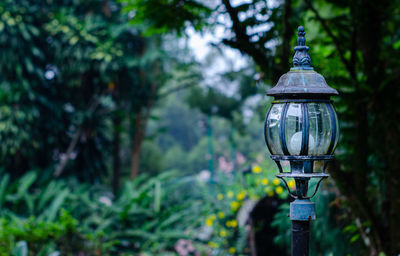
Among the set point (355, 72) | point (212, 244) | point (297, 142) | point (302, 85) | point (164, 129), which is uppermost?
point (164, 129)

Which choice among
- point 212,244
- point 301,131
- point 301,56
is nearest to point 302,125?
point 301,131

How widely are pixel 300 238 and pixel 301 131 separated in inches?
15.2

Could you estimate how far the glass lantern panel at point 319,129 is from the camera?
148 cm

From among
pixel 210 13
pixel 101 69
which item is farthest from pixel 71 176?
pixel 210 13

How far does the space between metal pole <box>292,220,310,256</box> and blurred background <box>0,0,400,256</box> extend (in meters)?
0.74

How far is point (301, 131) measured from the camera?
1.46 meters

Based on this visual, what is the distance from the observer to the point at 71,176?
809 cm

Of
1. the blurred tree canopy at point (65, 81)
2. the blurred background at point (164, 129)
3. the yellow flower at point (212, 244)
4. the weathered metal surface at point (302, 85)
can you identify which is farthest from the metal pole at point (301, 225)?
the blurred tree canopy at point (65, 81)

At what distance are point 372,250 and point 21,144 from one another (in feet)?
21.2

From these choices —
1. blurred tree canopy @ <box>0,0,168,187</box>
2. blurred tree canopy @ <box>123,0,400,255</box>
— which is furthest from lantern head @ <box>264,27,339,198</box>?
blurred tree canopy @ <box>0,0,168,187</box>

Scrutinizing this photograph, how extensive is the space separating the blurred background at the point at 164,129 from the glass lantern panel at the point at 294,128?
0.50 metres

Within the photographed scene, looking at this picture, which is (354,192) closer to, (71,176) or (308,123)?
(308,123)

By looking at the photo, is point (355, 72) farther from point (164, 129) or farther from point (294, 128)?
point (164, 129)

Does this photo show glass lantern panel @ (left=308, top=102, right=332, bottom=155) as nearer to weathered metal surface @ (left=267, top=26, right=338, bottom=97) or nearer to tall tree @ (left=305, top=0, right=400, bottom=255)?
weathered metal surface @ (left=267, top=26, right=338, bottom=97)
